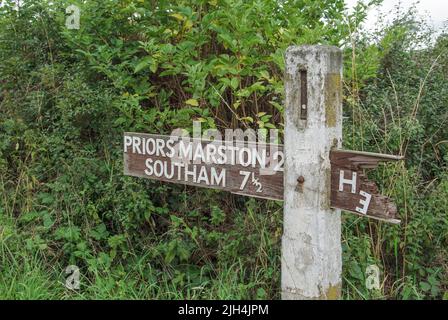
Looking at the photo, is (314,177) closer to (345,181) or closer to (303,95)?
(345,181)

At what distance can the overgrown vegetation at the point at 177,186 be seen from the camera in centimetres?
303

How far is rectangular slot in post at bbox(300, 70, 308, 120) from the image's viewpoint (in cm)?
214

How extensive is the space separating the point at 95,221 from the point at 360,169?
208 centimetres

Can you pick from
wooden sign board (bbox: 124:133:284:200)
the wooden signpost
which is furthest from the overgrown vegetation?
the wooden signpost

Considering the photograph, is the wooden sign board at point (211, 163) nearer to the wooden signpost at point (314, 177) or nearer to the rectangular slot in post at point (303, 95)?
the wooden signpost at point (314, 177)

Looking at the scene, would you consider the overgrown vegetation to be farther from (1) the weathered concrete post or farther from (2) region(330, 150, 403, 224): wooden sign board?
(2) region(330, 150, 403, 224): wooden sign board

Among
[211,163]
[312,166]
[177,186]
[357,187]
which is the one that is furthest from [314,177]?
[177,186]

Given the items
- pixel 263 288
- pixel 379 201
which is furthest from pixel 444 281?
pixel 379 201

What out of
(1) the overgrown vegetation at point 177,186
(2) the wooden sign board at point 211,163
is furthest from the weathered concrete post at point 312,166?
(1) the overgrown vegetation at point 177,186

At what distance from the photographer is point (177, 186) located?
3535mm

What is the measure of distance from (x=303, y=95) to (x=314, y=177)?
35cm

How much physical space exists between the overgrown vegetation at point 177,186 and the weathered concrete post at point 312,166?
0.71m

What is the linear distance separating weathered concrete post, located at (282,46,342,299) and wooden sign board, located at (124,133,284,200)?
0.12 meters
